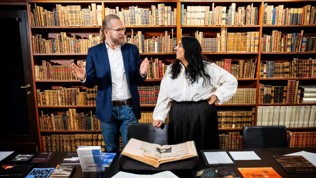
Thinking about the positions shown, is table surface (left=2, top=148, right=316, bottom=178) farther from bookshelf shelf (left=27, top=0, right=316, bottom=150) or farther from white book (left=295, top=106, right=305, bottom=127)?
white book (left=295, top=106, right=305, bottom=127)

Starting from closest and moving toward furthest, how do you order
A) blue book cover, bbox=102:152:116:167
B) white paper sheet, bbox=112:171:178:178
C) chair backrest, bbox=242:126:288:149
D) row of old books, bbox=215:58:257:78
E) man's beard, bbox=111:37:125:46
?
white paper sheet, bbox=112:171:178:178, blue book cover, bbox=102:152:116:167, chair backrest, bbox=242:126:288:149, man's beard, bbox=111:37:125:46, row of old books, bbox=215:58:257:78

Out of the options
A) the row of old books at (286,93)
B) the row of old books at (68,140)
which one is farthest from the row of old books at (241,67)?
→ the row of old books at (68,140)

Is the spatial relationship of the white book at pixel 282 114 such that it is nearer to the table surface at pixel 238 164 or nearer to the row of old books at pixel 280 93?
the row of old books at pixel 280 93

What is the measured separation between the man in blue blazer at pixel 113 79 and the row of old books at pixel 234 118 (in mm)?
1564

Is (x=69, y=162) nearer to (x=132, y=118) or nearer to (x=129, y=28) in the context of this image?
(x=132, y=118)

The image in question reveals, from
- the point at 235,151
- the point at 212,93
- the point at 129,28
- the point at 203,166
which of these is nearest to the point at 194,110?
the point at 212,93

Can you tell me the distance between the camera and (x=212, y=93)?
2135 millimetres

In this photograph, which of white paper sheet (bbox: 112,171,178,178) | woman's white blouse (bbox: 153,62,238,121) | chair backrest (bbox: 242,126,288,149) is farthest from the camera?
woman's white blouse (bbox: 153,62,238,121)

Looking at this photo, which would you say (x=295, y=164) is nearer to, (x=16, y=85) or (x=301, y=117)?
(x=301, y=117)

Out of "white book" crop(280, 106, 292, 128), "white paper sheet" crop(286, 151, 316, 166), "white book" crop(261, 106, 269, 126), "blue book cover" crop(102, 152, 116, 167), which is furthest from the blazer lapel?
"white book" crop(280, 106, 292, 128)

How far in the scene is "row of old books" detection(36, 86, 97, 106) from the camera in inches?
128

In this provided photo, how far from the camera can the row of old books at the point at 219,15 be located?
3.10m

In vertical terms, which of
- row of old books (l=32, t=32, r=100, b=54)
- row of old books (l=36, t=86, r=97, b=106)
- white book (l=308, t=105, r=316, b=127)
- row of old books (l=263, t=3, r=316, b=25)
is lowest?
white book (l=308, t=105, r=316, b=127)

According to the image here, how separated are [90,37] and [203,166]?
2.37 meters
